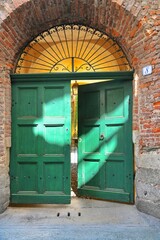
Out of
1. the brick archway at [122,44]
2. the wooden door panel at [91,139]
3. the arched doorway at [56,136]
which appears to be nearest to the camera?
the brick archway at [122,44]

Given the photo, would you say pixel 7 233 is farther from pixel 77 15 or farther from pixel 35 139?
pixel 77 15

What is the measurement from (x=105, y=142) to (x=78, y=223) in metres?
1.71

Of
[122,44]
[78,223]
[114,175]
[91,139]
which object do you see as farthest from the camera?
[91,139]

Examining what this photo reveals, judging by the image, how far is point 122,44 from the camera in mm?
4543

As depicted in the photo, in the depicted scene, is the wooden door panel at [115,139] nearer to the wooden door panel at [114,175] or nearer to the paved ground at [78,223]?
the wooden door panel at [114,175]

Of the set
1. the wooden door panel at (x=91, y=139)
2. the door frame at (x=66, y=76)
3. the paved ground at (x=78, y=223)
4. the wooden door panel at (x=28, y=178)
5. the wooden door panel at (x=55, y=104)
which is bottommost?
the paved ground at (x=78, y=223)

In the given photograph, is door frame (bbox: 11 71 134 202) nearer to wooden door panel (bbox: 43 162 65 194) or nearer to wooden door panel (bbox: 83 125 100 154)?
wooden door panel (bbox: 83 125 100 154)

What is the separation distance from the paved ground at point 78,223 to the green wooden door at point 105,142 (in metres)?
0.37

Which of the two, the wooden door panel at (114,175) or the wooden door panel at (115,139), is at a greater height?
the wooden door panel at (115,139)

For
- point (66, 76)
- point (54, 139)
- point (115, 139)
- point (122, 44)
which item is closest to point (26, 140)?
point (54, 139)

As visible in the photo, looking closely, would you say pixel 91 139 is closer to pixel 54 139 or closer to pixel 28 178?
pixel 54 139

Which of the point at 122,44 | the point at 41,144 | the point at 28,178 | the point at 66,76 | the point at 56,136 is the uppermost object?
the point at 122,44

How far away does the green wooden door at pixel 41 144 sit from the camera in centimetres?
455

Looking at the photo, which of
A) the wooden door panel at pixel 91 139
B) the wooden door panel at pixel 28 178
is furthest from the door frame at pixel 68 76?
the wooden door panel at pixel 28 178
